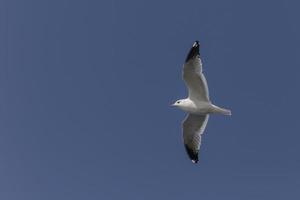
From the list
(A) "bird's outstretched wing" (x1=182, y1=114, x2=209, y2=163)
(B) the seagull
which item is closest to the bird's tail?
(B) the seagull

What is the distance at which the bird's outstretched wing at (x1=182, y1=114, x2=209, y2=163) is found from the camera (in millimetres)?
38062

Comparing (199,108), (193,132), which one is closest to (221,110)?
(199,108)

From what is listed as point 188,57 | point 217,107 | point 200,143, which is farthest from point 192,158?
point 188,57

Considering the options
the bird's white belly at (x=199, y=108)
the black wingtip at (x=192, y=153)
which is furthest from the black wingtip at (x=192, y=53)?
the black wingtip at (x=192, y=153)

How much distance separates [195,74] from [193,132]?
13.3 ft

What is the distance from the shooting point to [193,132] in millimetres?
38250

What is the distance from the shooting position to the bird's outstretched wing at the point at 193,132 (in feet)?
125

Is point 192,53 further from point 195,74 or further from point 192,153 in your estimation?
point 192,153

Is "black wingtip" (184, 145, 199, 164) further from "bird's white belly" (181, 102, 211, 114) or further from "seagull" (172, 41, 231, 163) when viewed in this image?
"bird's white belly" (181, 102, 211, 114)

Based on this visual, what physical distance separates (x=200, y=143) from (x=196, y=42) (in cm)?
585

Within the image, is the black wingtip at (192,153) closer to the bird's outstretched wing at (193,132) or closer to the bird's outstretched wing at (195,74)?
the bird's outstretched wing at (193,132)

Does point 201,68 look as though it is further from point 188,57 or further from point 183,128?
point 183,128

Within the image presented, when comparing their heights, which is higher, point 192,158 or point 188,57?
point 188,57

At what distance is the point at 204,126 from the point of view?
125ft
